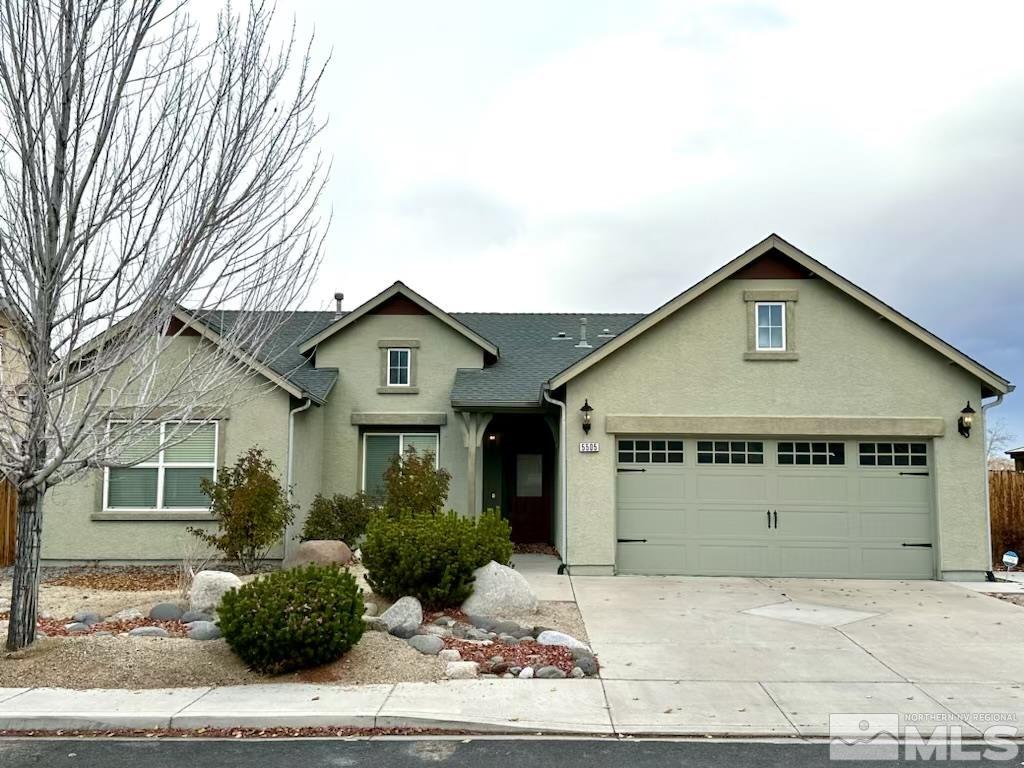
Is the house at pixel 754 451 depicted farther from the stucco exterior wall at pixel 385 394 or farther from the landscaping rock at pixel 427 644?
the landscaping rock at pixel 427 644

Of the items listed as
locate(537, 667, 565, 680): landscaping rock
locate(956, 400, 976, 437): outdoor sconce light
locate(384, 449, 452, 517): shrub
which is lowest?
locate(537, 667, 565, 680): landscaping rock

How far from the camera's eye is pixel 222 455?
1335 centimetres

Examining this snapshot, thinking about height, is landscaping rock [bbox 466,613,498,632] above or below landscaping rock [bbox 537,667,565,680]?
above

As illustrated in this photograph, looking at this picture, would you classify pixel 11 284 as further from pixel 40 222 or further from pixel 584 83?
pixel 584 83

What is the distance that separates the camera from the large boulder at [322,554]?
12.1 m

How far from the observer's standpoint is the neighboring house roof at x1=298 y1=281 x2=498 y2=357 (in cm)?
1622

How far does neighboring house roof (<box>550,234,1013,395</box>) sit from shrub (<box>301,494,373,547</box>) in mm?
4510

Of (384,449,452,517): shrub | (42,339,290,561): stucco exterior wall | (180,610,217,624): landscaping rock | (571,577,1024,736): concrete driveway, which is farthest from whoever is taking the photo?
(384,449,452,517): shrub

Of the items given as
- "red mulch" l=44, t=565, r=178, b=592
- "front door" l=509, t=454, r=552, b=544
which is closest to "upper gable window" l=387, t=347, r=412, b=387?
"front door" l=509, t=454, r=552, b=544

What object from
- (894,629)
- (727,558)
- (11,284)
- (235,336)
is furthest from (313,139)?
(727,558)

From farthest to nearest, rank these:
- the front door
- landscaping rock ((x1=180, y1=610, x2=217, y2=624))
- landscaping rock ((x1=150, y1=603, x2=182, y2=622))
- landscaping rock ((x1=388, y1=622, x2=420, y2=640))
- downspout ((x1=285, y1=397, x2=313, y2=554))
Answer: the front door
downspout ((x1=285, y1=397, x2=313, y2=554))
landscaping rock ((x1=150, y1=603, x2=182, y2=622))
landscaping rock ((x1=180, y1=610, x2=217, y2=624))
landscaping rock ((x1=388, y1=622, x2=420, y2=640))

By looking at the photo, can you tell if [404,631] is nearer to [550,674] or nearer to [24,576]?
[550,674]

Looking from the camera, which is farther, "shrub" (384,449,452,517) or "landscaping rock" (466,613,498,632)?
"shrub" (384,449,452,517)

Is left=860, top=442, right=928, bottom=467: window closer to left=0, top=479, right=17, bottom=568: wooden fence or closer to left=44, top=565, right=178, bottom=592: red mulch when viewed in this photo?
left=44, top=565, right=178, bottom=592: red mulch
